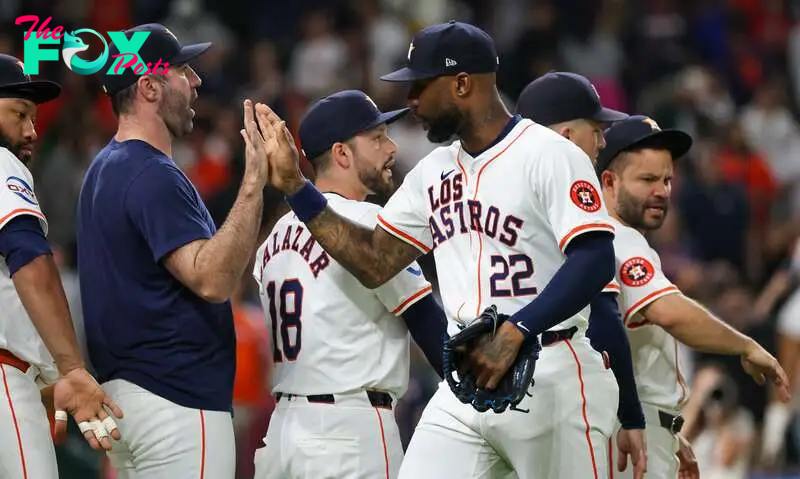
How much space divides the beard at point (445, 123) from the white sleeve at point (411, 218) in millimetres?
248

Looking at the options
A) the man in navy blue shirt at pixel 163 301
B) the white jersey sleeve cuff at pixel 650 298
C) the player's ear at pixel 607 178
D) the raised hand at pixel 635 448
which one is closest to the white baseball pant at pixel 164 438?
the man in navy blue shirt at pixel 163 301

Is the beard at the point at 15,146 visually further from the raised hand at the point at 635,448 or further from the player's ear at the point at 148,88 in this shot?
the raised hand at the point at 635,448

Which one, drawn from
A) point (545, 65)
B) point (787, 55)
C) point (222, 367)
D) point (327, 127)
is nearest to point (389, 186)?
point (327, 127)

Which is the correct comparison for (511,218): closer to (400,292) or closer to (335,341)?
(400,292)

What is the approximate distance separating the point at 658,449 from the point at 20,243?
9.30 feet

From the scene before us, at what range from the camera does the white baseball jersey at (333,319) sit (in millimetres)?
5590

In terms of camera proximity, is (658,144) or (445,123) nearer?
(445,123)

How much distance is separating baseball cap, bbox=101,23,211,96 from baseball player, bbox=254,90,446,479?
0.60m

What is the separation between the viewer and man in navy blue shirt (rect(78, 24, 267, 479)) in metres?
5.16

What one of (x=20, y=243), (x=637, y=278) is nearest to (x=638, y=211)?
(x=637, y=278)

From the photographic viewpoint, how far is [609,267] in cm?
493

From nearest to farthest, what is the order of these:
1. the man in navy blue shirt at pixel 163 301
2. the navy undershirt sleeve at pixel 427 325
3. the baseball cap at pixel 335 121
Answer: the man in navy blue shirt at pixel 163 301 < the navy undershirt sleeve at pixel 427 325 < the baseball cap at pixel 335 121

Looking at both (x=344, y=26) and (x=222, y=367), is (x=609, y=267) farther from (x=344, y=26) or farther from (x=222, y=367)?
(x=344, y=26)

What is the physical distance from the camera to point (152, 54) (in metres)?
5.53
